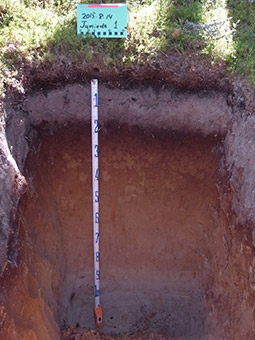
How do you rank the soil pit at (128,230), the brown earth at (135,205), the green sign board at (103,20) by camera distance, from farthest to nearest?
the soil pit at (128,230), the green sign board at (103,20), the brown earth at (135,205)

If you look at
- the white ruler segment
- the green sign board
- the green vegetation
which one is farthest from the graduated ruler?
the green sign board

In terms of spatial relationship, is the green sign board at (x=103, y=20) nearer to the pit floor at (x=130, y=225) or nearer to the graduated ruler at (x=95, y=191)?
the graduated ruler at (x=95, y=191)

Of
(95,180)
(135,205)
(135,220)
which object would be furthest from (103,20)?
(135,220)

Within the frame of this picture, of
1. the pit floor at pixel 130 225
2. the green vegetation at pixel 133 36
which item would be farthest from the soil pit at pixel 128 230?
the green vegetation at pixel 133 36

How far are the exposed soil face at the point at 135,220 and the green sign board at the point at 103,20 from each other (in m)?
0.47

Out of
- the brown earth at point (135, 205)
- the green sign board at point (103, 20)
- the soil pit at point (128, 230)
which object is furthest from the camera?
the soil pit at point (128, 230)

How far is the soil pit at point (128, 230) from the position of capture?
3666 millimetres

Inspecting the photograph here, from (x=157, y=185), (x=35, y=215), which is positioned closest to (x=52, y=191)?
(x=35, y=215)

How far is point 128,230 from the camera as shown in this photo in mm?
4012

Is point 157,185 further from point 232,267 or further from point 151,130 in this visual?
point 232,267

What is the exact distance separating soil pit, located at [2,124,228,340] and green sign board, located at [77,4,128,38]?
0.73 metres

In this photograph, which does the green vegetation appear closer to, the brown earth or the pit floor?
the brown earth

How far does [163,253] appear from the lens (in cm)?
406

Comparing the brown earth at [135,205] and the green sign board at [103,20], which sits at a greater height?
the green sign board at [103,20]
